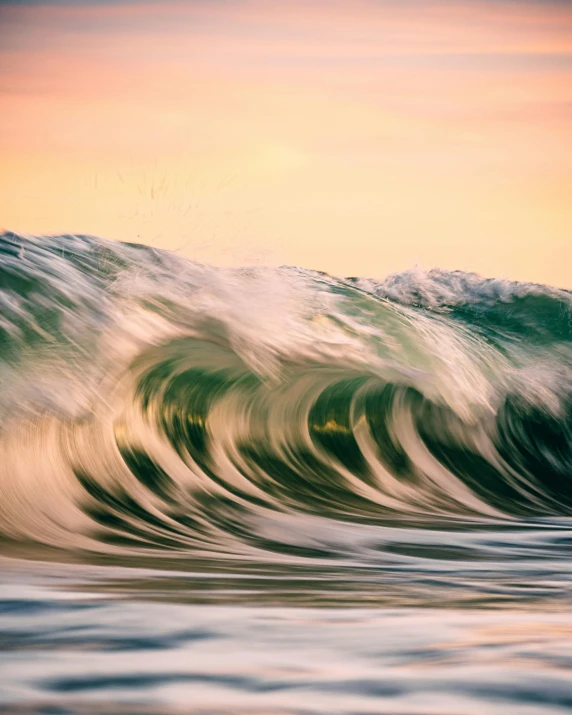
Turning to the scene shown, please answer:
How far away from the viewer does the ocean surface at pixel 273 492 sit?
2164 millimetres

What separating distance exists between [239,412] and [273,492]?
0.74 meters

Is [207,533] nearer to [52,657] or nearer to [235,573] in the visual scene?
[235,573]

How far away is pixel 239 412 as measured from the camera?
5594 mm

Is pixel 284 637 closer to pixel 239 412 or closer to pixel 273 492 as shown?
pixel 273 492

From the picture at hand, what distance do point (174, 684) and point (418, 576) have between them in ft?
4.38

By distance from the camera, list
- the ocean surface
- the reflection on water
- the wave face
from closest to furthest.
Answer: the reflection on water
the ocean surface
the wave face

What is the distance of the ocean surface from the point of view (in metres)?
2.16

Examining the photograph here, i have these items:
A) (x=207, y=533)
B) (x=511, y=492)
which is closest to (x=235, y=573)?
(x=207, y=533)

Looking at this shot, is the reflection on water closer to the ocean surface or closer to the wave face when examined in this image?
the ocean surface

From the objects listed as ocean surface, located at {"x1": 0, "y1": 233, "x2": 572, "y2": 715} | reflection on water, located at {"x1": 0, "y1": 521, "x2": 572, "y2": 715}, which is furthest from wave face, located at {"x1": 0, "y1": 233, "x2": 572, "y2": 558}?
reflection on water, located at {"x1": 0, "y1": 521, "x2": 572, "y2": 715}

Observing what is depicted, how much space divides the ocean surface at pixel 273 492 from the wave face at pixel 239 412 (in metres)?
0.01

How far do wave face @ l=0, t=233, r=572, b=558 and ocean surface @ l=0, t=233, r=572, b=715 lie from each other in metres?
0.01

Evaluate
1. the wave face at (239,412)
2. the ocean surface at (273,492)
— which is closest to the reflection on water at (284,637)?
the ocean surface at (273,492)

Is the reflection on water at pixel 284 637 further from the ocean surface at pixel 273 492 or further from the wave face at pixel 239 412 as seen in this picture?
the wave face at pixel 239 412
